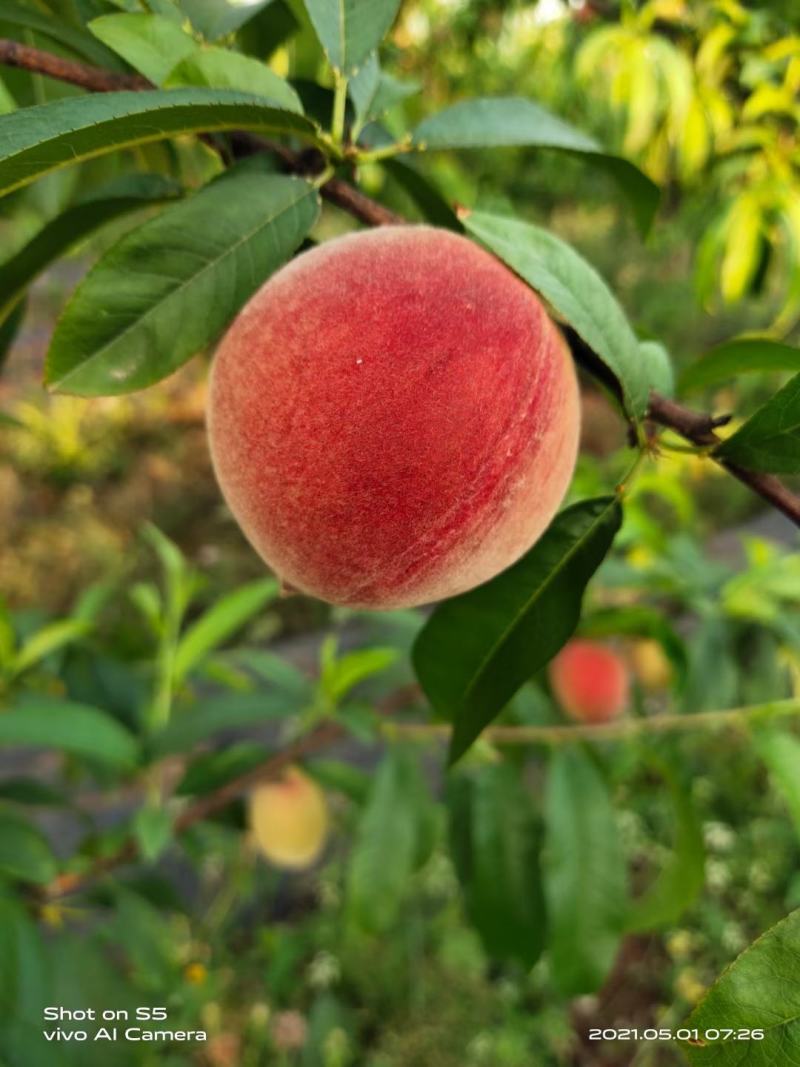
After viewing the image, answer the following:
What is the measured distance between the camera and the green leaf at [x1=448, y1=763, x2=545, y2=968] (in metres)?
0.78

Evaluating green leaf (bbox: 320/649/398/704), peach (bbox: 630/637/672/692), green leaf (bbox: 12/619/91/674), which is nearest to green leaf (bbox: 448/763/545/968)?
green leaf (bbox: 320/649/398/704)

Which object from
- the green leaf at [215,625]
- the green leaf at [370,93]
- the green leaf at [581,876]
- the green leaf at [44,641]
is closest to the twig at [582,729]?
the green leaf at [581,876]

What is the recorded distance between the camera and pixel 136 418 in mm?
3303

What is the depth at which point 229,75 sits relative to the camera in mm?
373

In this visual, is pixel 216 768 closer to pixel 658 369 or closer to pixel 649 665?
pixel 658 369

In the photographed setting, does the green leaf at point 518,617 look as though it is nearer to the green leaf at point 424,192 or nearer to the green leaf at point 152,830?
the green leaf at point 424,192

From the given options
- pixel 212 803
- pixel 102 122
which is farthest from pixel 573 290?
pixel 212 803

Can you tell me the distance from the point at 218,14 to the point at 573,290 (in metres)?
0.29

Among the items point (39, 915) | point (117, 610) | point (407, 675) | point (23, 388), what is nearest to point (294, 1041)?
point (39, 915)

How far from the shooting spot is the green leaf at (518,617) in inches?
16.0

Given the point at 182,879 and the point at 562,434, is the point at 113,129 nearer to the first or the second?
the point at 562,434

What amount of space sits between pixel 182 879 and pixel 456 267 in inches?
80.8

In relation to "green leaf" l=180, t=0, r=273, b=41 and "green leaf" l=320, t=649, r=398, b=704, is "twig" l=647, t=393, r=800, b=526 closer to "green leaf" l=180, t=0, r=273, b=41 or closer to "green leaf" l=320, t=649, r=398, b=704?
"green leaf" l=180, t=0, r=273, b=41

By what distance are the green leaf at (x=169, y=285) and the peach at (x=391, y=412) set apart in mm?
19
